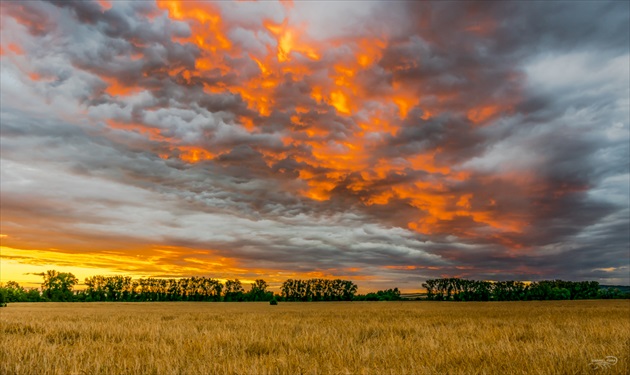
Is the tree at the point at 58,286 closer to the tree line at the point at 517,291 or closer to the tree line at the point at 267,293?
the tree line at the point at 267,293

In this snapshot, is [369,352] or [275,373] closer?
[275,373]

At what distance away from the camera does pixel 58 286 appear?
149250 millimetres

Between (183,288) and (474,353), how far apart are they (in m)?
201

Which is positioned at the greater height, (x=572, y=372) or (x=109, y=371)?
(x=572, y=372)

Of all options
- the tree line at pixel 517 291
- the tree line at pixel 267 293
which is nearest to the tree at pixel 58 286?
the tree line at pixel 267 293

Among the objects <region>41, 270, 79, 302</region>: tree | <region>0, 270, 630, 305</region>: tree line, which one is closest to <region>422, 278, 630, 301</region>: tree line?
<region>0, 270, 630, 305</region>: tree line

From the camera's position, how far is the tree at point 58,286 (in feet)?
481

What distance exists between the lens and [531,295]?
177m

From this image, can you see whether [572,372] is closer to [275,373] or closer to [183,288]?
[275,373]

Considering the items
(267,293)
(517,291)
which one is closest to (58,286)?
(267,293)

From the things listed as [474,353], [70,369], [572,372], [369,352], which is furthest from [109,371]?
[572,372]

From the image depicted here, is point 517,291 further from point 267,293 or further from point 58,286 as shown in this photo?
point 58,286

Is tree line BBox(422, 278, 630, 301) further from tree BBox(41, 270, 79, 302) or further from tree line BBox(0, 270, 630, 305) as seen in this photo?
tree BBox(41, 270, 79, 302)

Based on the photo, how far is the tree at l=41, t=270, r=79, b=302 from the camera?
146 meters
